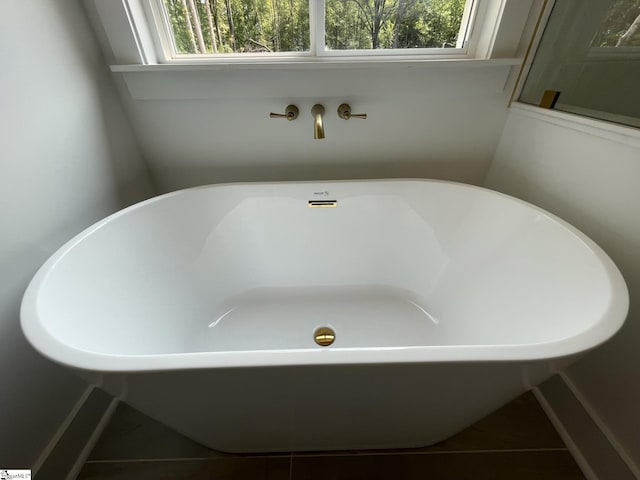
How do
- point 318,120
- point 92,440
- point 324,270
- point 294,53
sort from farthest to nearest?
point 324,270 < point 294,53 < point 318,120 < point 92,440

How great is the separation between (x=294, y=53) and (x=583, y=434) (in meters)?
1.51

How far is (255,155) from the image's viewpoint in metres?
1.18

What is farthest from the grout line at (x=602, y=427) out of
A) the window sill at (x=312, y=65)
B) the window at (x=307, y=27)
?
the window at (x=307, y=27)

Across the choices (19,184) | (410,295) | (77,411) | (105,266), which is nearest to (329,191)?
(410,295)

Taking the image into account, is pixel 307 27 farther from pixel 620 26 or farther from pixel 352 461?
pixel 352 461

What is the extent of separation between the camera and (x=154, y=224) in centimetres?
97

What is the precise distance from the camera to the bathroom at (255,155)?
2.33 feet

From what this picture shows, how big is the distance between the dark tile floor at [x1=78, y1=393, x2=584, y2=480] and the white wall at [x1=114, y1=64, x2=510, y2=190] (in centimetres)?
94

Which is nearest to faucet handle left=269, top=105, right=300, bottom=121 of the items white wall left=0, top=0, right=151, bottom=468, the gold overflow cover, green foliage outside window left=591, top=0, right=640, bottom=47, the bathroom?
the bathroom

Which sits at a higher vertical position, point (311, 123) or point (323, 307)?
point (311, 123)

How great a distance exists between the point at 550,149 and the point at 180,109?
4.19 ft

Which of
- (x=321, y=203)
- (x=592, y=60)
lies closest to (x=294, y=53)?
(x=321, y=203)

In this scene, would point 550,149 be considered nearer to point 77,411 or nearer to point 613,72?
point 613,72

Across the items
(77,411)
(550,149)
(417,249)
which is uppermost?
(550,149)
